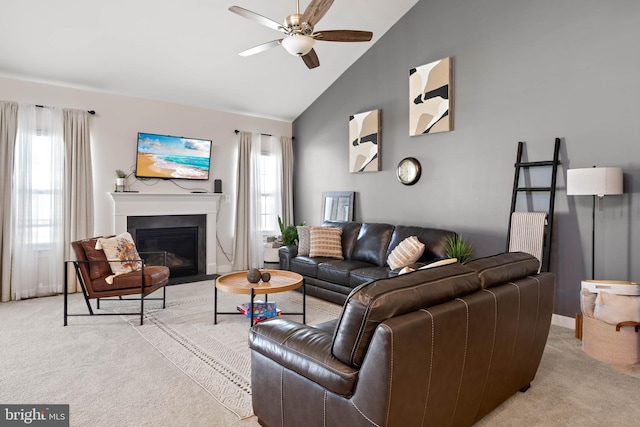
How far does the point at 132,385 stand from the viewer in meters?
2.61

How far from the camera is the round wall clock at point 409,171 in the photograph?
5.15 meters

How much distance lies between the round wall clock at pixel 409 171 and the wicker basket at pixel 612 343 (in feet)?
8.47

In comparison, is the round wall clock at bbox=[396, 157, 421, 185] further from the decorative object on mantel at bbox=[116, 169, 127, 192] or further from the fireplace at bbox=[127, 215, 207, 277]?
the decorative object on mantel at bbox=[116, 169, 127, 192]

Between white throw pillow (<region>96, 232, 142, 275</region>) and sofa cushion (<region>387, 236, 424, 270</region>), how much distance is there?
2756mm

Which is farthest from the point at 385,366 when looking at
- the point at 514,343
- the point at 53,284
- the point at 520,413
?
the point at 53,284

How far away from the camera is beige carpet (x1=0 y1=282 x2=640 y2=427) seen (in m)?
2.23

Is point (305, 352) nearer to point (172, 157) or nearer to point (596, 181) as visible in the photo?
point (596, 181)

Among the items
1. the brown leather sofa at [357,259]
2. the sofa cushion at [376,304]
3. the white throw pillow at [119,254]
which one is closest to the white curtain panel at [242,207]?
the brown leather sofa at [357,259]

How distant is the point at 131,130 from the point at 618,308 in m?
6.08

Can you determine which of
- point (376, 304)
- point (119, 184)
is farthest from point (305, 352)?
point (119, 184)

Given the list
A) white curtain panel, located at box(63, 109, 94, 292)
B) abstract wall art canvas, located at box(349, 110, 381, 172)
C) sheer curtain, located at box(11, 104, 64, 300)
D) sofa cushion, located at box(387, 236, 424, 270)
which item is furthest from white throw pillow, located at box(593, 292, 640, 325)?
sheer curtain, located at box(11, 104, 64, 300)

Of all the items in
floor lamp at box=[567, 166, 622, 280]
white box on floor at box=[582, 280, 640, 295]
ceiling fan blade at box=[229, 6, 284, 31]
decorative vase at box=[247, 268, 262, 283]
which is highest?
ceiling fan blade at box=[229, 6, 284, 31]

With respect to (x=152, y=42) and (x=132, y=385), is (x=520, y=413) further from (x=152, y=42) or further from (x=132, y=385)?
(x=152, y=42)

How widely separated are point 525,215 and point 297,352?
3.13 metres
